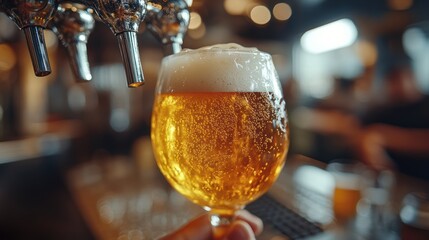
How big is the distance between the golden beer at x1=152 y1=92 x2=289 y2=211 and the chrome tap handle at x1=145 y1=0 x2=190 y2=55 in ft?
0.34

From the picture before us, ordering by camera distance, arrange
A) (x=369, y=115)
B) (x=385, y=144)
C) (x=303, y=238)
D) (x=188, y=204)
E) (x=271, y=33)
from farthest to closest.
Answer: (x=271, y=33)
(x=369, y=115)
(x=385, y=144)
(x=188, y=204)
(x=303, y=238)

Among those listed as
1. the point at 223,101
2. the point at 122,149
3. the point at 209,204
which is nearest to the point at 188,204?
the point at 209,204

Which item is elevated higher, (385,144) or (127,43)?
(127,43)

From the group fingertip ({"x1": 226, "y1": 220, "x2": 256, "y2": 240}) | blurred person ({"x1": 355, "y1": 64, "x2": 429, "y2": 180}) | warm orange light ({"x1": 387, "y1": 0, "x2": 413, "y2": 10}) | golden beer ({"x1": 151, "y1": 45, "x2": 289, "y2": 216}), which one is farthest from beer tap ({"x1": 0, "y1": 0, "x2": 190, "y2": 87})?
warm orange light ({"x1": 387, "y1": 0, "x2": 413, "y2": 10})

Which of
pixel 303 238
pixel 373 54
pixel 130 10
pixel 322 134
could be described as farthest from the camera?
pixel 373 54

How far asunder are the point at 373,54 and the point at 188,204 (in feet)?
16.9

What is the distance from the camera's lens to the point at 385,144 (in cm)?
331

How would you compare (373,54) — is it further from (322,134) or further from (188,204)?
(188,204)

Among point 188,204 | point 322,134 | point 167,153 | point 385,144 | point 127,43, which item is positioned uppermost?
point 127,43

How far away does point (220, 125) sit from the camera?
0.57m

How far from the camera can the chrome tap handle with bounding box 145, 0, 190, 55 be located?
0.56 meters

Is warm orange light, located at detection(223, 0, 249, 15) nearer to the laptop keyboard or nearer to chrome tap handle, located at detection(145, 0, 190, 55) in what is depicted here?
the laptop keyboard

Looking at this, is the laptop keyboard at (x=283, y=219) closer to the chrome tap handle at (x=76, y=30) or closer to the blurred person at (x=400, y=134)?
the chrome tap handle at (x=76, y=30)

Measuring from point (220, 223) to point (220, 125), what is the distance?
0.68 feet
